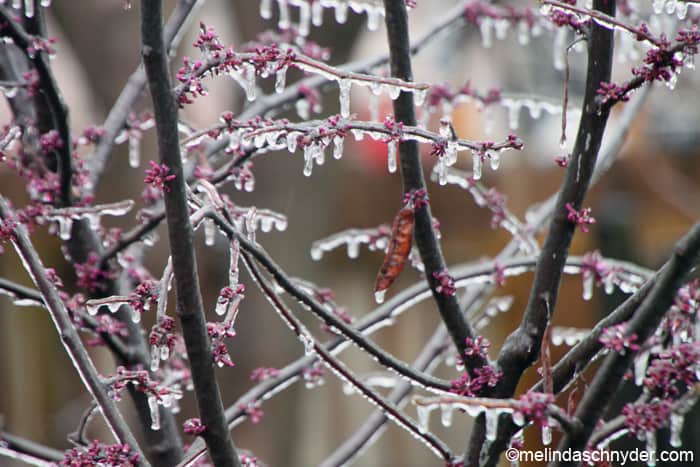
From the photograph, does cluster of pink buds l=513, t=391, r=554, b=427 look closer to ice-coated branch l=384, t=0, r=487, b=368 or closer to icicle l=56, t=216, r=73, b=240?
ice-coated branch l=384, t=0, r=487, b=368

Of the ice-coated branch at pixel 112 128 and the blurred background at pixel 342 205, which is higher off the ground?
the blurred background at pixel 342 205

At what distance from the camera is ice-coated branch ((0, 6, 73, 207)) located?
119 cm

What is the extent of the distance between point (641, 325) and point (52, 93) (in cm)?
92

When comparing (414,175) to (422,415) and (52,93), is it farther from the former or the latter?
(52,93)

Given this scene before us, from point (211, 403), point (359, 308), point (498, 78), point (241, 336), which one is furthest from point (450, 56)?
point (211, 403)

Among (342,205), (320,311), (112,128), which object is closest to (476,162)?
(320,311)

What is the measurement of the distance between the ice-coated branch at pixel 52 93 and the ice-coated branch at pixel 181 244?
1.45 ft

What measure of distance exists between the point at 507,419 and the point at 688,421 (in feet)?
6.70

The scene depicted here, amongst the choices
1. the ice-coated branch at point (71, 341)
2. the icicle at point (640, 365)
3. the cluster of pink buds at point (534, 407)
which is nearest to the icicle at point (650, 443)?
the icicle at point (640, 365)

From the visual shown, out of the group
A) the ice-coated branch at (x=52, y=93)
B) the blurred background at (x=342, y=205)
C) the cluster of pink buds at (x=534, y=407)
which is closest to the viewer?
the cluster of pink buds at (x=534, y=407)

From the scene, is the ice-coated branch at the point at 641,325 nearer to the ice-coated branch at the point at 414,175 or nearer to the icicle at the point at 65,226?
the ice-coated branch at the point at 414,175

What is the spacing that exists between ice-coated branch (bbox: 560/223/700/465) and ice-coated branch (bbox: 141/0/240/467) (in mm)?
397

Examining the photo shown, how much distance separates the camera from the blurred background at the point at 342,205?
273 cm

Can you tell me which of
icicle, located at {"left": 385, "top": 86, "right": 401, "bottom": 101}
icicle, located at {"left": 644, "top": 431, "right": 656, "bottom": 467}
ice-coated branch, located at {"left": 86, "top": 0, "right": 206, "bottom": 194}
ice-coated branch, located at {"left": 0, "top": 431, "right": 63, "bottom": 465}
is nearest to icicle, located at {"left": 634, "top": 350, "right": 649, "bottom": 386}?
icicle, located at {"left": 644, "top": 431, "right": 656, "bottom": 467}
